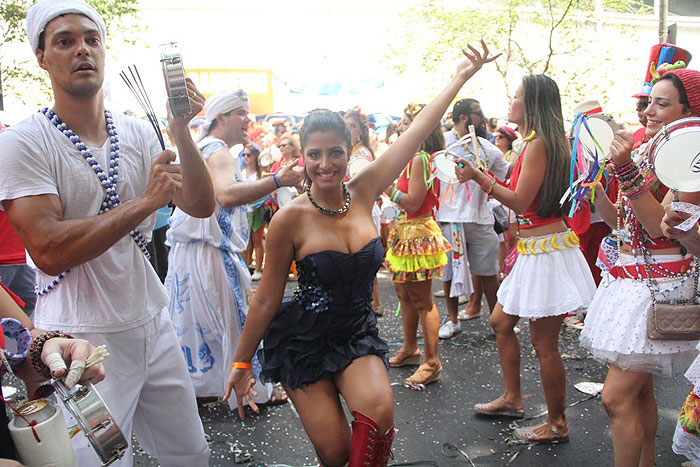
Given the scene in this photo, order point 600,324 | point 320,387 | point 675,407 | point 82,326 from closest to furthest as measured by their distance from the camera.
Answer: point 82,326 → point 320,387 → point 600,324 → point 675,407

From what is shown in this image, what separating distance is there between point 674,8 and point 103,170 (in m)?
27.4

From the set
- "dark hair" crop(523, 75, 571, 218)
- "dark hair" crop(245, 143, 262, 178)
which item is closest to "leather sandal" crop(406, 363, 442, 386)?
"dark hair" crop(523, 75, 571, 218)

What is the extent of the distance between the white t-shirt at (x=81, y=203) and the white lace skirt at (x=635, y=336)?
2088mm

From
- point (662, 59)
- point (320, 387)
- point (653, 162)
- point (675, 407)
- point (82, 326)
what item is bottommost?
point (675, 407)

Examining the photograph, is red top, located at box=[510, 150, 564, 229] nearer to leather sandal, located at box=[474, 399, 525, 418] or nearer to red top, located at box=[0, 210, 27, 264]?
leather sandal, located at box=[474, 399, 525, 418]

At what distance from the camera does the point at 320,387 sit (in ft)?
8.31

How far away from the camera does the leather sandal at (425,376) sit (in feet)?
15.0

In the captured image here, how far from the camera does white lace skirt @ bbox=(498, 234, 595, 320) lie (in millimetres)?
3447

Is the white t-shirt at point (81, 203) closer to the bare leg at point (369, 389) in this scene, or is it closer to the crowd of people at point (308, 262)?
the crowd of people at point (308, 262)

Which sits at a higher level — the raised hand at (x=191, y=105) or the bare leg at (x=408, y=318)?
the raised hand at (x=191, y=105)

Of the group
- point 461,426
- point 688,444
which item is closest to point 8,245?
point 461,426

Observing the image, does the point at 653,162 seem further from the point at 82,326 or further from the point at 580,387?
the point at 580,387

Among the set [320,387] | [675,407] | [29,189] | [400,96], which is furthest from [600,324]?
[400,96]

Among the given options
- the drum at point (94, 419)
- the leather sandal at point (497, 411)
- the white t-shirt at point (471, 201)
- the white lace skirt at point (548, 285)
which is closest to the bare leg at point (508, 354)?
the leather sandal at point (497, 411)
